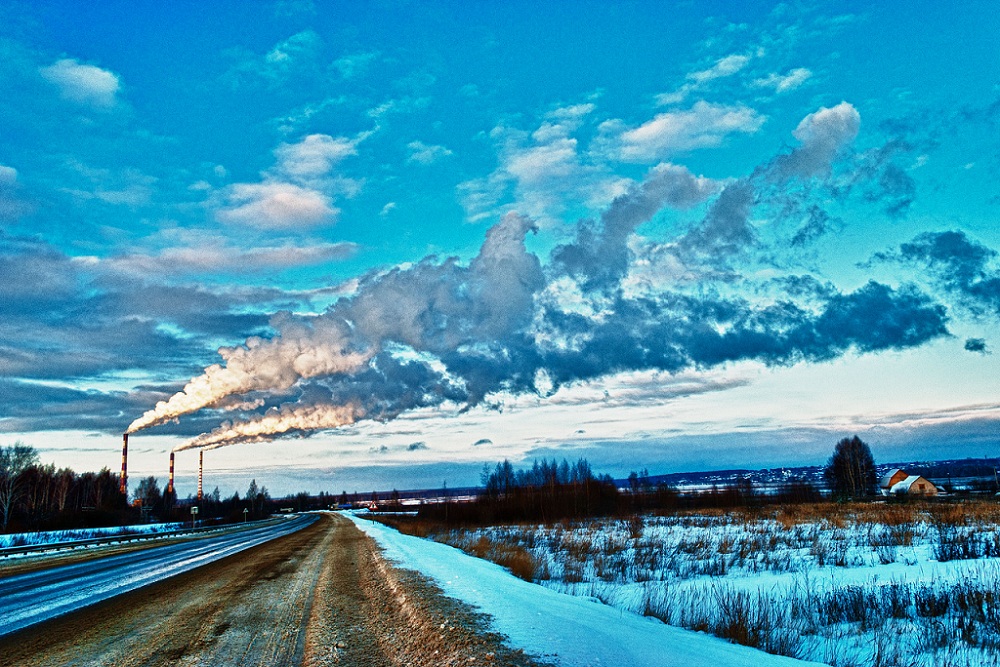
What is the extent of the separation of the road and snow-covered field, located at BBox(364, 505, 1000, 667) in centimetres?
362

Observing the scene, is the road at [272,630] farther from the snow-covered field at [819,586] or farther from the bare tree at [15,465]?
the bare tree at [15,465]

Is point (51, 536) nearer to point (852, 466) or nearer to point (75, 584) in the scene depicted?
point (75, 584)

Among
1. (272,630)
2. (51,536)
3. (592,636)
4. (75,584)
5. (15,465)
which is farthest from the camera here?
(15,465)

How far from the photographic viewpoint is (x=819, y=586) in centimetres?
1173

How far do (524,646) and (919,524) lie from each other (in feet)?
72.3

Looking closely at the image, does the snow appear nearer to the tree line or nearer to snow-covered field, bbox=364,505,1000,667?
snow-covered field, bbox=364,505,1000,667

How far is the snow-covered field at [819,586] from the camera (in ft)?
26.0

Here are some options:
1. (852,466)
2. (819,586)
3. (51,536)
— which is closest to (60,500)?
(51,536)

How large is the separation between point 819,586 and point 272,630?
974 centimetres


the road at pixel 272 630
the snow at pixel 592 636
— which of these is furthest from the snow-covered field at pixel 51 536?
the snow at pixel 592 636

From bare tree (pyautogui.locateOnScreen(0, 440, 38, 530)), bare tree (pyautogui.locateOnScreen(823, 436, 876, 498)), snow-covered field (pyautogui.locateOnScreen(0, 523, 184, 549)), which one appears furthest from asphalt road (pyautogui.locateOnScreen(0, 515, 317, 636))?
bare tree (pyautogui.locateOnScreen(823, 436, 876, 498))

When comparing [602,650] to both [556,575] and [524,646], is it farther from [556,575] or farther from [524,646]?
[556,575]

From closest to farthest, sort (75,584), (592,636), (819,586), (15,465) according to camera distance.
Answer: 1. (592,636)
2. (819,586)
3. (75,584)
4. (15,465)

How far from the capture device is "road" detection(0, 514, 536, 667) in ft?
22.5
